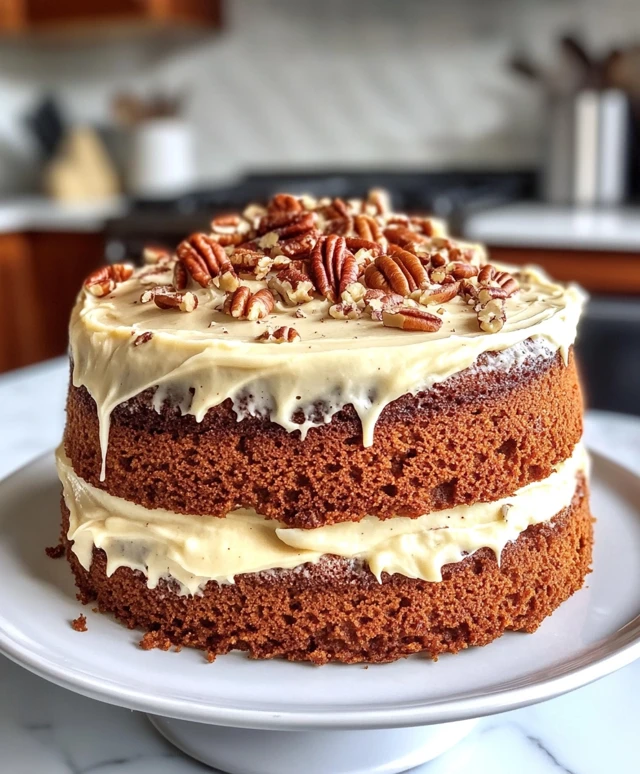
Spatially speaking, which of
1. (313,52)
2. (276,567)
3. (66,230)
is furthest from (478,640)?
(313,52)

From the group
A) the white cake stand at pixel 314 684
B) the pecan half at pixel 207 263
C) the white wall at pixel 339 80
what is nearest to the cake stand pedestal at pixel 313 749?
the white cake stand at pixel 314 684

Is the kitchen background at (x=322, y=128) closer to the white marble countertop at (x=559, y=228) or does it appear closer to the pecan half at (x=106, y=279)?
the white marble countertop at (x=559, y=228)

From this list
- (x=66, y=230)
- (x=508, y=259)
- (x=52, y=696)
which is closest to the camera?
(x=52, y=696)

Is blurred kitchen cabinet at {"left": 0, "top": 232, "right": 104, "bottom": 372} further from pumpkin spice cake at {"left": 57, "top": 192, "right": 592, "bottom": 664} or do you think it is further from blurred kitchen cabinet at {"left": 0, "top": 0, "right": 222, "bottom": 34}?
pumpkin spice cake at {"left": 57, "top": 192, "right": 592, "bottom": 664}

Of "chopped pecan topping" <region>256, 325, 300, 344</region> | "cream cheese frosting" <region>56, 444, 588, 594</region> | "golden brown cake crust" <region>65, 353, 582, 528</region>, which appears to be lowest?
"cream cheese frosting" <region>56, 444, 588, 594</region>

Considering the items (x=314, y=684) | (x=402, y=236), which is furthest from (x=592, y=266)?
(x=314, y=684)

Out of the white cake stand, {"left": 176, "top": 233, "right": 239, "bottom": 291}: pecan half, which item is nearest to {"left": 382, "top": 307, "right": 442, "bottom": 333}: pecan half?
{"left": 176, "top": 233, "right": 239, "bottom": 291}: pecan half

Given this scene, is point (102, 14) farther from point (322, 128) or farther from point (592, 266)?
point (592, 266)

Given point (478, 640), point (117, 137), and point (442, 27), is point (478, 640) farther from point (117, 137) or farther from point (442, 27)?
point (117, 137)
